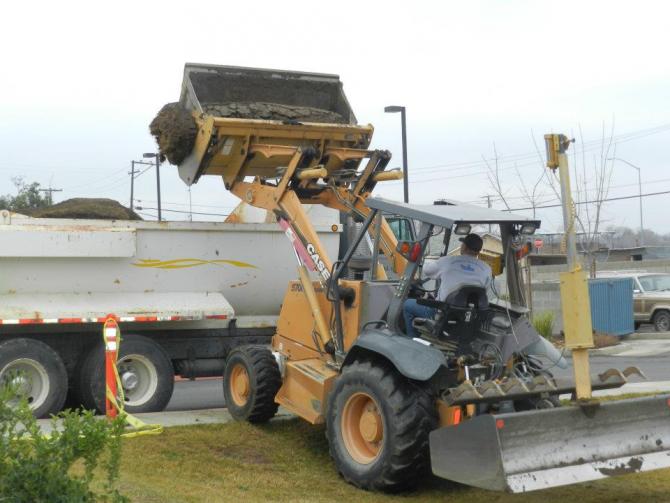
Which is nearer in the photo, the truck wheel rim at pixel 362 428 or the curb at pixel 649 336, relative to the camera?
the truck wheel rim at pixel 362 428

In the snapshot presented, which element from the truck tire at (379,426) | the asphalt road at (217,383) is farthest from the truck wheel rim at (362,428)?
Result: the asphalt road at (217,383)

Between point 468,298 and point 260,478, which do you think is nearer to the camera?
point 468,298

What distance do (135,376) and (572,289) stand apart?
249 inches

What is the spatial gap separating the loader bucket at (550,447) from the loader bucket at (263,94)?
233 inches

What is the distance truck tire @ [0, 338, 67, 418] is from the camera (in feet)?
34.2

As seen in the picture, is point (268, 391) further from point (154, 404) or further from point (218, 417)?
point (154, 404)

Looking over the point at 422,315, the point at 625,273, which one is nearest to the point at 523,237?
the point at 422,315

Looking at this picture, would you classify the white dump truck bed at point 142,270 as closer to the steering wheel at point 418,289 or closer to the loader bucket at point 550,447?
the steering wheel at point 418,289

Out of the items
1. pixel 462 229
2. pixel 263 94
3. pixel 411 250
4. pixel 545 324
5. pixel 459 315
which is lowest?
pixel 545 324

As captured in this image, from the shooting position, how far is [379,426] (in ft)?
24.7

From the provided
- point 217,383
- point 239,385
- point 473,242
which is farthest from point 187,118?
point 217,383

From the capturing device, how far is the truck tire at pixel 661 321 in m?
25.4

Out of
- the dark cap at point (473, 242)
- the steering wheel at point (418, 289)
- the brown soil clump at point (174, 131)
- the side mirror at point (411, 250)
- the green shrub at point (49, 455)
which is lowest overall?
→ the green shrub at point (49, 455)

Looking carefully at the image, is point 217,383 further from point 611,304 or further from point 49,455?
point 611,304
